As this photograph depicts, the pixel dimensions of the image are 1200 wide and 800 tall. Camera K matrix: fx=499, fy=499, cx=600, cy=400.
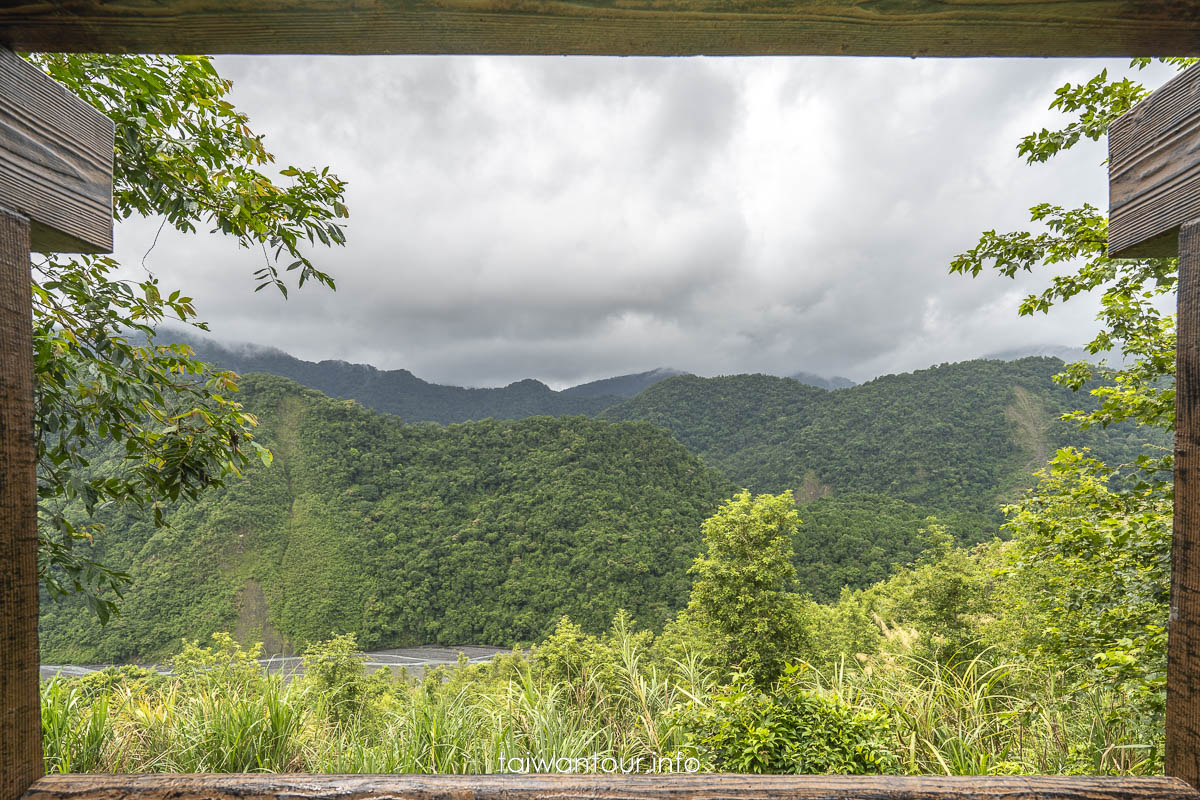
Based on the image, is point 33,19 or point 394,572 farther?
point 394,572

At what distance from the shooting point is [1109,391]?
2.69 metres

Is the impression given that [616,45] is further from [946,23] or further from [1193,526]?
[1193,526]

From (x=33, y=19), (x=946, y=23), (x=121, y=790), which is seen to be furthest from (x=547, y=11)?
(x=121, y=790)

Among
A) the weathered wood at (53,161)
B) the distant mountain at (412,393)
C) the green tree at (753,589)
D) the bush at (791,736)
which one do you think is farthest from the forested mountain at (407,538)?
the distant mountain at (412,393)

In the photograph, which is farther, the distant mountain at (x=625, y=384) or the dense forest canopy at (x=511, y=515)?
the distant mountain at (x=625, y=384)

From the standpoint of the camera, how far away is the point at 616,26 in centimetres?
70

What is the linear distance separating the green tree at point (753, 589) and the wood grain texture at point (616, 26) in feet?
17.8

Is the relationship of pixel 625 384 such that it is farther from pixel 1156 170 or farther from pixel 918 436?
pixel 1156 170

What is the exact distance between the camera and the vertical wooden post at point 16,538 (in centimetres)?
61

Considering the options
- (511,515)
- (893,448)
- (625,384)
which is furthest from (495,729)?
(625,384)

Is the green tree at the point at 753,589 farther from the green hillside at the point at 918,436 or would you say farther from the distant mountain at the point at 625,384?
the distant mountain at the point at 625,384

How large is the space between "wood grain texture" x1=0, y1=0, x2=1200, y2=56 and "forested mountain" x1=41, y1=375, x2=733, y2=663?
28.9 metres

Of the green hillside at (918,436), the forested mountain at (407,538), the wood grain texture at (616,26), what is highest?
the wood grain texture at (616,26)

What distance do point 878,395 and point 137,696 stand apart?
60435 millimetres
